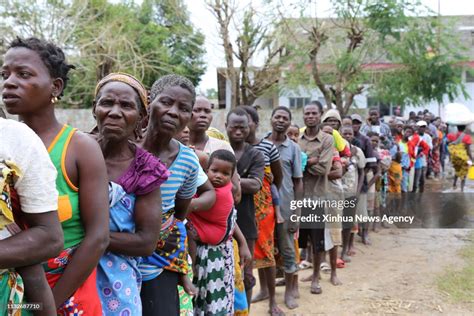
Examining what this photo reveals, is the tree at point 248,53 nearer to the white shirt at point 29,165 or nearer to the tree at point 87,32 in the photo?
the tree at point 87,32

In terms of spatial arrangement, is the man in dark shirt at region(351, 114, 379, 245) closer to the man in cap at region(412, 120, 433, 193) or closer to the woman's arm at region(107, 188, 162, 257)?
the man in cap at region(412, 120, 433, 193)

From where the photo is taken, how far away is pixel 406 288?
208 inches

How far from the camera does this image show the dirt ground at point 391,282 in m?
4.71

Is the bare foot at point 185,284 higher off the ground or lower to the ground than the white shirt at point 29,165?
lower

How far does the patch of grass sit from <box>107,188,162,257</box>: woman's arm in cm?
411

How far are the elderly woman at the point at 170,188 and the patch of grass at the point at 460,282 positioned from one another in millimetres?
3742

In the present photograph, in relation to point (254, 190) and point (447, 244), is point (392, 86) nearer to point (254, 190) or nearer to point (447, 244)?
point (447, 244)

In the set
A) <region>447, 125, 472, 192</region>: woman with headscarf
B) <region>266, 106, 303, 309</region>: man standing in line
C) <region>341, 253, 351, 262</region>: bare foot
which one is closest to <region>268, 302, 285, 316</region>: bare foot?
<region>266, 106, 303, 309</region>: man standing in line

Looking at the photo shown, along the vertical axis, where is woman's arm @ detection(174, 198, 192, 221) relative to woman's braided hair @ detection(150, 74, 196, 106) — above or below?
below

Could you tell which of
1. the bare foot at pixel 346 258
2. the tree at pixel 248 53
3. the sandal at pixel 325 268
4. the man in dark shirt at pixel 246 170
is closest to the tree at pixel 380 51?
the tree at pixel 248 53

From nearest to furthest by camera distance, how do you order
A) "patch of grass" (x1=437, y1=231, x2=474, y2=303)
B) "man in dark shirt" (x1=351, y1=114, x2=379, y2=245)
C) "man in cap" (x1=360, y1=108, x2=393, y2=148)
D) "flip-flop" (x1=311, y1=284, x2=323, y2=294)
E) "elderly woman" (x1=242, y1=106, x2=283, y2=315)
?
1. "elderly woman" (x1=242, y1=106, x2=283, y2=315)
2. "patch of grass" (x1=437, y1=231, x2=474, y2=303)
3. "flip-flop" (x1=311, y1=284, x2=323, y2=294)
4. "man in dark shirt" (x1=351, y1=114, x2=379, y2=245)
5. "man in cap" (x1=360, y1=108, x2=393, y2=148)

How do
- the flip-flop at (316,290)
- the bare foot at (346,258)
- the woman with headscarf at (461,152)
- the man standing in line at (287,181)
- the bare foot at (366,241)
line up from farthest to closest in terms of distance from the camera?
the woman with headscarf at (461,152) < the bare foot at (366,241) < the bare foot at (346,258) < the flip-flop at (316,290) < the man standing in line at (287,181)

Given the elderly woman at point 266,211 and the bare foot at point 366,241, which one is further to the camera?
the bare foot at point 366,241

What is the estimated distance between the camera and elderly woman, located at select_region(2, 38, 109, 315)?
58.6 inches
